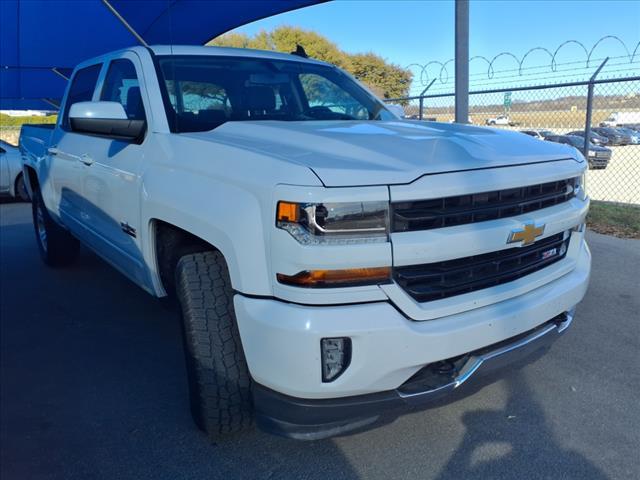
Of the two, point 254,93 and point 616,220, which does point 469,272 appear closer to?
point 254,93

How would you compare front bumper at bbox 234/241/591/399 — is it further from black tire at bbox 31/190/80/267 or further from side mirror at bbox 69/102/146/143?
black tire at bbox 31/190/80/267

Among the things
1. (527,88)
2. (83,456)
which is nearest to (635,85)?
(527,88)

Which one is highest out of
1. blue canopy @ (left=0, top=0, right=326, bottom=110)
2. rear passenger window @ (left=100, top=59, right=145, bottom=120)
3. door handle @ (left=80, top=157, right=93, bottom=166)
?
blue canopy @ (left=0, top=0, right=326, bottom=110)

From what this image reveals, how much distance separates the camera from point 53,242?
5.37 meters

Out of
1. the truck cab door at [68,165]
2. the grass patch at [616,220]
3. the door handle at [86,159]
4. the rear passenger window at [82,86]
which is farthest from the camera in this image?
the grass patch at [616,220]

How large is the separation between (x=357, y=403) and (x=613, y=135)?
10.6 m

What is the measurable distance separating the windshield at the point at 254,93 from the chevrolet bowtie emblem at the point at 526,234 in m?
1.74

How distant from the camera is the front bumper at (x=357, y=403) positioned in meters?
1.98

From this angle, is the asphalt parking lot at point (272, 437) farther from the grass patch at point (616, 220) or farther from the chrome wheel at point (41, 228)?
the grass patch at point (616, 220)

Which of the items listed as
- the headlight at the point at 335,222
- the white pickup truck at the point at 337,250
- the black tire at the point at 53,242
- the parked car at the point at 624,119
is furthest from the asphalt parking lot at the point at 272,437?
the parked car at the point at 624,119

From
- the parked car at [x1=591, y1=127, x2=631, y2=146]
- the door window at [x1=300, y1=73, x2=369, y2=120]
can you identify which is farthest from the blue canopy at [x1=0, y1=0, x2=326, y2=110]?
the parked car at [x1=591, y1=127, x2=631, y2=146]

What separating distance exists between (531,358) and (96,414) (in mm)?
2218

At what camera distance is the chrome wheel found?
18.0 feet

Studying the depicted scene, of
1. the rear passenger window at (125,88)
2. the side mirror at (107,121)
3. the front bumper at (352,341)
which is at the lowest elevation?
the front bumper at (352,341)
